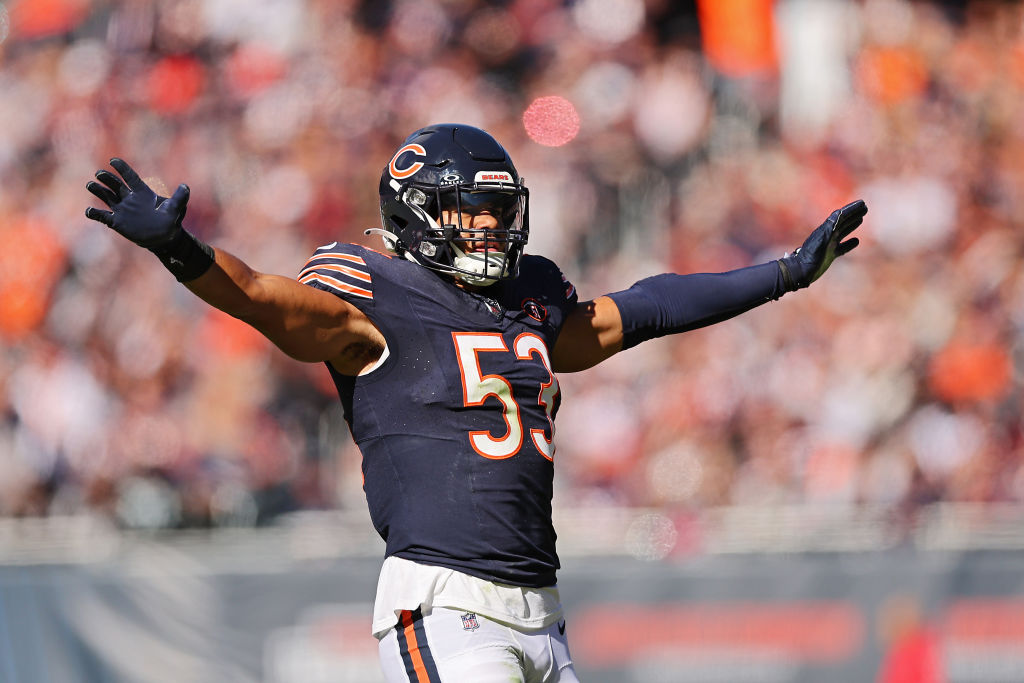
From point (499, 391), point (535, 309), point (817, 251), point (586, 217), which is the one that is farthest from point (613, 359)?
point (499, 391)

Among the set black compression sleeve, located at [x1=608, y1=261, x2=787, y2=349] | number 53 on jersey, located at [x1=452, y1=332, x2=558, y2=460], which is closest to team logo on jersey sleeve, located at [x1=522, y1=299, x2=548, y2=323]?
number 53 on jersey, located at [x1=452, y1=332, x2=558, y2=460]

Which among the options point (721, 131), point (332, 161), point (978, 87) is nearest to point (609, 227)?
point (721, 131)

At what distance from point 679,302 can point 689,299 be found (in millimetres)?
31

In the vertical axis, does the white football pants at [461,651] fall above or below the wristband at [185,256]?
below

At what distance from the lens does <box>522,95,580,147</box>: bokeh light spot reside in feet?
24.7

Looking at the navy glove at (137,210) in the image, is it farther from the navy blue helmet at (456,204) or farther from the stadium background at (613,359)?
the stadium background at (613,359)

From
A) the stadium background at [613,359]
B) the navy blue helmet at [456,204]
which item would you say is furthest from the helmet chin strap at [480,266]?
the stadium background at [613,359]

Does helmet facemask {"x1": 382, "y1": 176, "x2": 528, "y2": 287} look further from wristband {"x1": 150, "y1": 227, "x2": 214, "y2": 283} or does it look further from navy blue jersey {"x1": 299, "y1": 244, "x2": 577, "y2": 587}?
wristband {"x1": 150, "y1": 227, "x2": 214, "y2": 283}

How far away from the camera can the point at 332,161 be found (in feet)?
24.2

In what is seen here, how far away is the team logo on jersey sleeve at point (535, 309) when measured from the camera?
316cm

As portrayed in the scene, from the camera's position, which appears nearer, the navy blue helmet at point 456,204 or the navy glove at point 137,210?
the navy glove at point 137,210

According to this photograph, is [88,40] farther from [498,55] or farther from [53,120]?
[498,55]

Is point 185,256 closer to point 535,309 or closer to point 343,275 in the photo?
point 343,275

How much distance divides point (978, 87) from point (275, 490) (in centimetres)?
492
